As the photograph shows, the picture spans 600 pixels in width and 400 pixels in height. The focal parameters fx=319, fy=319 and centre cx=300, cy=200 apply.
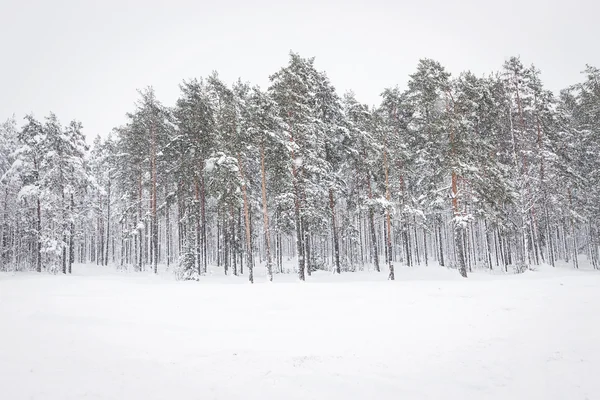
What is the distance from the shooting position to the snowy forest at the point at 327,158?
23109 millimetres

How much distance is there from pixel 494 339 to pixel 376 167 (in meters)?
17.0

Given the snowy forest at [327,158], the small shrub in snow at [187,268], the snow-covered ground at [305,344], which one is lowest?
the snow-covered ground at [305,344]

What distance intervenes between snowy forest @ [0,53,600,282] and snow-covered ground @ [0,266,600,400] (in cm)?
855

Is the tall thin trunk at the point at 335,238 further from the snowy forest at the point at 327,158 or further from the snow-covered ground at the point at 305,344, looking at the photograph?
the snow-covered ground at the point at 305,344

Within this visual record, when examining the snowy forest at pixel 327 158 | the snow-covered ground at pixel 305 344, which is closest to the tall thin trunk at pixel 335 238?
the snowy forest at pixel 327 158

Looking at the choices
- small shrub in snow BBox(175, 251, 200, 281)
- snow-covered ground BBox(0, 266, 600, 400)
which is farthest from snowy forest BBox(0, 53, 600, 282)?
snow-covered ground BBox(0, 266, 600, 400)

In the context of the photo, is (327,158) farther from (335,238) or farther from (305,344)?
(305,344)

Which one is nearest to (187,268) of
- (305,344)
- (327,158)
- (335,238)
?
(335,238)

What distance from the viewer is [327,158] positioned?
29.9 m

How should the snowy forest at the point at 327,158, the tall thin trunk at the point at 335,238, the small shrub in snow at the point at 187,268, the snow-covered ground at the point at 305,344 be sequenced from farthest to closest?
the tall thin trunk at the point at 335,238
the small shrub in snow at the point at 187,268
the snowy forest at the point at 327,158
the snow-covered ground at the point at 305,344

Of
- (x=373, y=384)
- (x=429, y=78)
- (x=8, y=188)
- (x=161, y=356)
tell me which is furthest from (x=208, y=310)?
(x=8, y=188)

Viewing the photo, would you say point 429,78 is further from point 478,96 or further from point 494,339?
point 494,339

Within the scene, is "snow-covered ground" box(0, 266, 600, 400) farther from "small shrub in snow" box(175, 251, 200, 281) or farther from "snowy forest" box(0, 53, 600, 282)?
"snowy forest" box(0, 53, 600, 282)

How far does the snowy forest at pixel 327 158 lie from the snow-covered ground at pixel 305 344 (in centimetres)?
855
